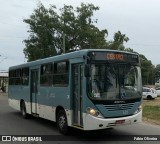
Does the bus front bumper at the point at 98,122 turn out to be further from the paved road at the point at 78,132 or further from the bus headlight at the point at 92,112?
the paved road at the point at 78,132

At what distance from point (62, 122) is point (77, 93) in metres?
1.52

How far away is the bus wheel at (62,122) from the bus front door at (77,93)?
0.76 metres

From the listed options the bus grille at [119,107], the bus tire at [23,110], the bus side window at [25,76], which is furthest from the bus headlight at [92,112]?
the bus tire at [23,110]

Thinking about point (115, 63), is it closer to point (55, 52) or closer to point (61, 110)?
Result: point (61, 110)

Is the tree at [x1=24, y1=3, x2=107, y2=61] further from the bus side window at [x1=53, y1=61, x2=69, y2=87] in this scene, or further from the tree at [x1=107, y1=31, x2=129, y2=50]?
the bus side window at [x1=53, y1=61, x2=69, y2=87]

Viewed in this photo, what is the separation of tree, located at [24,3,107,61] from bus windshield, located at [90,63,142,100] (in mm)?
38323

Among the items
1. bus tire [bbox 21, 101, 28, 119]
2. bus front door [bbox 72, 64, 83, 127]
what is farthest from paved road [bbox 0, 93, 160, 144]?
bus tire [bbox 21, 101, 28, 119]

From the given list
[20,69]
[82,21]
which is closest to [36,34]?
[82,21]

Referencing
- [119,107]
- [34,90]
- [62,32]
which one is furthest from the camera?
[62,32]

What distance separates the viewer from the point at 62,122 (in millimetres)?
13484

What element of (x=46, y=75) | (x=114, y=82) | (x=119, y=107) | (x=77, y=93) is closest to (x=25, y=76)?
(x=46, y=75)

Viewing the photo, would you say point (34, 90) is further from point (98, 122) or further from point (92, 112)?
point (98, 122)

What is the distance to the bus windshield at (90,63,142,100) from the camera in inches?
466

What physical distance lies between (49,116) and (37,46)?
38194 millimetres
